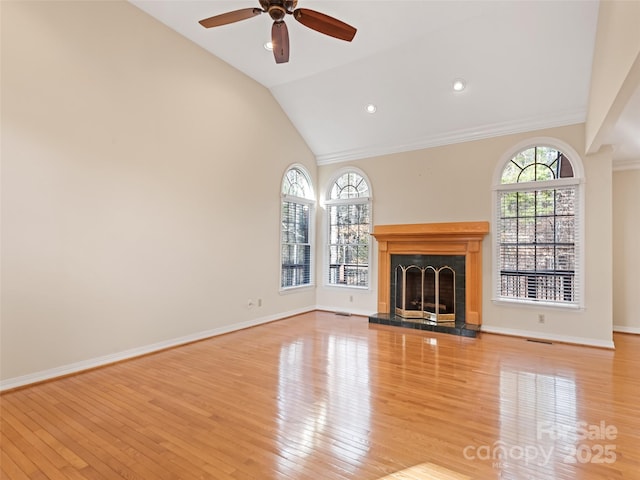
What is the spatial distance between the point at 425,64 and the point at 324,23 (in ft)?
6.97

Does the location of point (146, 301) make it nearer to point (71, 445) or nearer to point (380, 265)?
point (71, 445)

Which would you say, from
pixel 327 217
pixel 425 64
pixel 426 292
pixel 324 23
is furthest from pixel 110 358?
pixel 425 64

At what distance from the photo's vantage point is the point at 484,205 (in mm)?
5172

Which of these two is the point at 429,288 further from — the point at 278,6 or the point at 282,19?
the point at 278,6

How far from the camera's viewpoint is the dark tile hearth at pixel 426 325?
4.84 m

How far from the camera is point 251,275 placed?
5.39 metres

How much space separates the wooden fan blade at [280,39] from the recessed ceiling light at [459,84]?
102 inches

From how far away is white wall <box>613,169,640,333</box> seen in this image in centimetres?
527

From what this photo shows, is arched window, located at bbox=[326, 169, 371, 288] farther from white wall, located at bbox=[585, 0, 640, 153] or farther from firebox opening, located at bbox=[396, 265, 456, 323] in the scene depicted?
white wall, located at bbox=[585, 0, 640, 153]

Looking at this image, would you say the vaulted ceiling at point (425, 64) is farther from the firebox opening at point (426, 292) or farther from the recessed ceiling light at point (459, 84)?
the firebox opening at point (426, 292)

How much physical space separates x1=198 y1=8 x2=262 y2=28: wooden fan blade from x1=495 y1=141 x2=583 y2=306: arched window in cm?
409

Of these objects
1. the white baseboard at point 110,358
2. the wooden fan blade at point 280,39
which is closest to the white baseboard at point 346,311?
the white baseboard at point 110,358

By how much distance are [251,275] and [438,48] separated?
417 centimetres

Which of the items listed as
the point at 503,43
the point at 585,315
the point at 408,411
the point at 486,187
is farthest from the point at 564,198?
the point at 408,411
